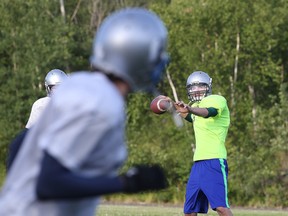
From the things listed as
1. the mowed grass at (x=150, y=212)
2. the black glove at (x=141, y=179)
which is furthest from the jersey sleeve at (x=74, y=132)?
the mowed grass at (x=150, y=212)

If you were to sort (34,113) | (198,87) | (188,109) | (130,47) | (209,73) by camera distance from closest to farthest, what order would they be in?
(130,47) → (34,113) → (188,109) → (198,87) → (209,73)

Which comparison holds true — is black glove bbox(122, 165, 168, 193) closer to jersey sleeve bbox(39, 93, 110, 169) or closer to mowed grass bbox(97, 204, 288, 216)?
jersey sleeve bbox(39, 93, 110, 169)

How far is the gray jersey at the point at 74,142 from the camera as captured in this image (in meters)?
3.21

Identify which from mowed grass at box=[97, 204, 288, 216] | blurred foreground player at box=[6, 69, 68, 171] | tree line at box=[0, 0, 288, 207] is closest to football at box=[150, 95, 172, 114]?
blurred foreground player at box=[6, 69, 68, 171]

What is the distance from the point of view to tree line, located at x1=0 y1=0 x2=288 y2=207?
25609mm

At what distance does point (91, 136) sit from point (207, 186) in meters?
7.29

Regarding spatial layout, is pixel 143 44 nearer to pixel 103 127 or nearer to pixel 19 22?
pixel 103 127

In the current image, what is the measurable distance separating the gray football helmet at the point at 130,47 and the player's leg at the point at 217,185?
693 cm

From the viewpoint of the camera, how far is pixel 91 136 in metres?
3.22

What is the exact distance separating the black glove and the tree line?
71.2 ft

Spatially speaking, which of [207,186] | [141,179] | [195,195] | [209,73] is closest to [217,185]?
[207,186]

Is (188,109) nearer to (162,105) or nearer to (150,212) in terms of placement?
(162,105)

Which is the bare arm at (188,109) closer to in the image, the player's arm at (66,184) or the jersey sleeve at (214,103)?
the jersey sleeve at (214,103)

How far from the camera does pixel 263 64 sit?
91.0 ft
